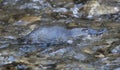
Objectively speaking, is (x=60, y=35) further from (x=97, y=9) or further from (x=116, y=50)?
(x=97, y=9)

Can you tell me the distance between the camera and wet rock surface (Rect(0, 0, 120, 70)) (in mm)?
4520

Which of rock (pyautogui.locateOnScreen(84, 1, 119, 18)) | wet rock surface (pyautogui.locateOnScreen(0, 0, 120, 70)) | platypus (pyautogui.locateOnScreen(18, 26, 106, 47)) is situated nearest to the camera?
wet rock surface (pyautogui.locateOnScreen(0, 0, 120, 70))

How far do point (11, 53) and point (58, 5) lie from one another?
187 cm

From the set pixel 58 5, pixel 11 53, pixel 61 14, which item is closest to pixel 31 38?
pixel 11 53

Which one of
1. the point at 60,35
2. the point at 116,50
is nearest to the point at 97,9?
the point at 60,35

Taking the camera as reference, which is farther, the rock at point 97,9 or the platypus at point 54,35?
the rock at point 97,9

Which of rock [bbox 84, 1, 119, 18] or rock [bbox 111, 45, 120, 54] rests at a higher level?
rock [bbox 111, 45, 120, 54]

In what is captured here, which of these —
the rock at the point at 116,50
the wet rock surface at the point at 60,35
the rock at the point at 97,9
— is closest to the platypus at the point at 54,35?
the wet rock surface at the point at 60,35

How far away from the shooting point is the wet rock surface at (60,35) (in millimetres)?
4520

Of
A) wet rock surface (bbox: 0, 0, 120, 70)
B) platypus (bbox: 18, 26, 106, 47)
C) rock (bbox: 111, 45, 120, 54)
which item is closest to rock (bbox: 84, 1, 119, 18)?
wet rock surface (bbox: 0, 0, 120, 70)

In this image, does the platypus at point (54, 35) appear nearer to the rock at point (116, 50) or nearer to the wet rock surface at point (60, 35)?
the wet rock surface at point (60, 35)

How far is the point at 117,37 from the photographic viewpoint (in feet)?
16.4

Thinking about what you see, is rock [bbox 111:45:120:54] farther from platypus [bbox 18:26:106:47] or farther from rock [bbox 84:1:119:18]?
rock [bbox 84:1:119:18]

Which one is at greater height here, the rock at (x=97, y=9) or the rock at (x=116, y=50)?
the rock at (x=116, y=50)
